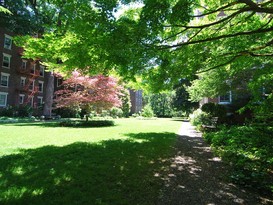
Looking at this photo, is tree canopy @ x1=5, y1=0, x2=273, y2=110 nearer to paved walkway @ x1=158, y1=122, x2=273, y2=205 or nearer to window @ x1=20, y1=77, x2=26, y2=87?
paved walkway @ x1=158, y1=122, x2=273, y2=205

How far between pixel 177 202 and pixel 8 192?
310cm

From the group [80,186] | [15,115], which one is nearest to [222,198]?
[80,186]

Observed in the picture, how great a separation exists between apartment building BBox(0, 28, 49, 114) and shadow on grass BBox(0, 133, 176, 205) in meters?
25.6

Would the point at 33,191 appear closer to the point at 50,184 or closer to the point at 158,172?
the point at 50,184

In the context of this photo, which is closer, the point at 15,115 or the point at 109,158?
the point at 109,158

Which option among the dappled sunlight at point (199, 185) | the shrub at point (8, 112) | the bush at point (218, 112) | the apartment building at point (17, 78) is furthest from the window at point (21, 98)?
the dappled sunlight at point (199, 185)

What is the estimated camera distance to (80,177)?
501 cm

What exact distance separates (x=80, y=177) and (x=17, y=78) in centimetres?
3072

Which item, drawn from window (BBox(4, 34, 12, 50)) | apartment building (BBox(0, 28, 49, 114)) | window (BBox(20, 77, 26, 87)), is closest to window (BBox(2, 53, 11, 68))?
apartment building (BBox(0, 28, 49, 114))

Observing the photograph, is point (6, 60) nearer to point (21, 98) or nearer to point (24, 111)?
point (21, 98)

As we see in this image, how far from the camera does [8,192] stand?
13.1 feet

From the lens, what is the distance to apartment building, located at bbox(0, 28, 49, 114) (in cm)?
2887

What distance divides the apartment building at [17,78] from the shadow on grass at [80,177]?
25580 mm

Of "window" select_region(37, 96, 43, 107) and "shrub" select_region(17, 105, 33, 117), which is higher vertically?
"window" select_region(37, 96, 43, 107)
